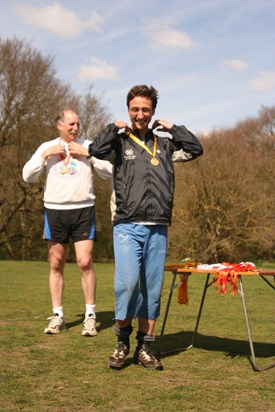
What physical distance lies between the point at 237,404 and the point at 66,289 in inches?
270

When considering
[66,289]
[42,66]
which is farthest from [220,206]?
[66,289]

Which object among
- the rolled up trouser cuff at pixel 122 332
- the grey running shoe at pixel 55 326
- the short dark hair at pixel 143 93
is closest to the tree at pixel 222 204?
the grey running shoe at pixel 55 326

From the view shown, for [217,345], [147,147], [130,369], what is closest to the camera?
[130,369]

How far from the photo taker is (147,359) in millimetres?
4125

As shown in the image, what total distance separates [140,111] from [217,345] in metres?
2.20

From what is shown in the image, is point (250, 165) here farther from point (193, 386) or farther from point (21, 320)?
point (193, 386)

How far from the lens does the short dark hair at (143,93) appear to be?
4.38 metres

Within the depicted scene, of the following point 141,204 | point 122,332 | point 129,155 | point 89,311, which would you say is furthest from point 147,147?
point 89,311

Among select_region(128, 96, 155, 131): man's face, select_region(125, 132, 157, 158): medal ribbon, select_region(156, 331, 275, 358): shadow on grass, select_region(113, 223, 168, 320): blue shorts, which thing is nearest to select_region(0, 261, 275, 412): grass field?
select_region(156, 331, 275, 358): shadow on grass

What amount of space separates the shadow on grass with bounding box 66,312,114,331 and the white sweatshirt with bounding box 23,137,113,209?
1.28m

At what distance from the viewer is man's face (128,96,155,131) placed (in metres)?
4.36

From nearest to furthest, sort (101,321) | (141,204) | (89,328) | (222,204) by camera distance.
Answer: (141,204), (89,328), (101,321), (222,204)

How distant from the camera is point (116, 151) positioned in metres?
4.37

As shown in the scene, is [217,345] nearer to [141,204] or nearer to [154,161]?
[141,204]
